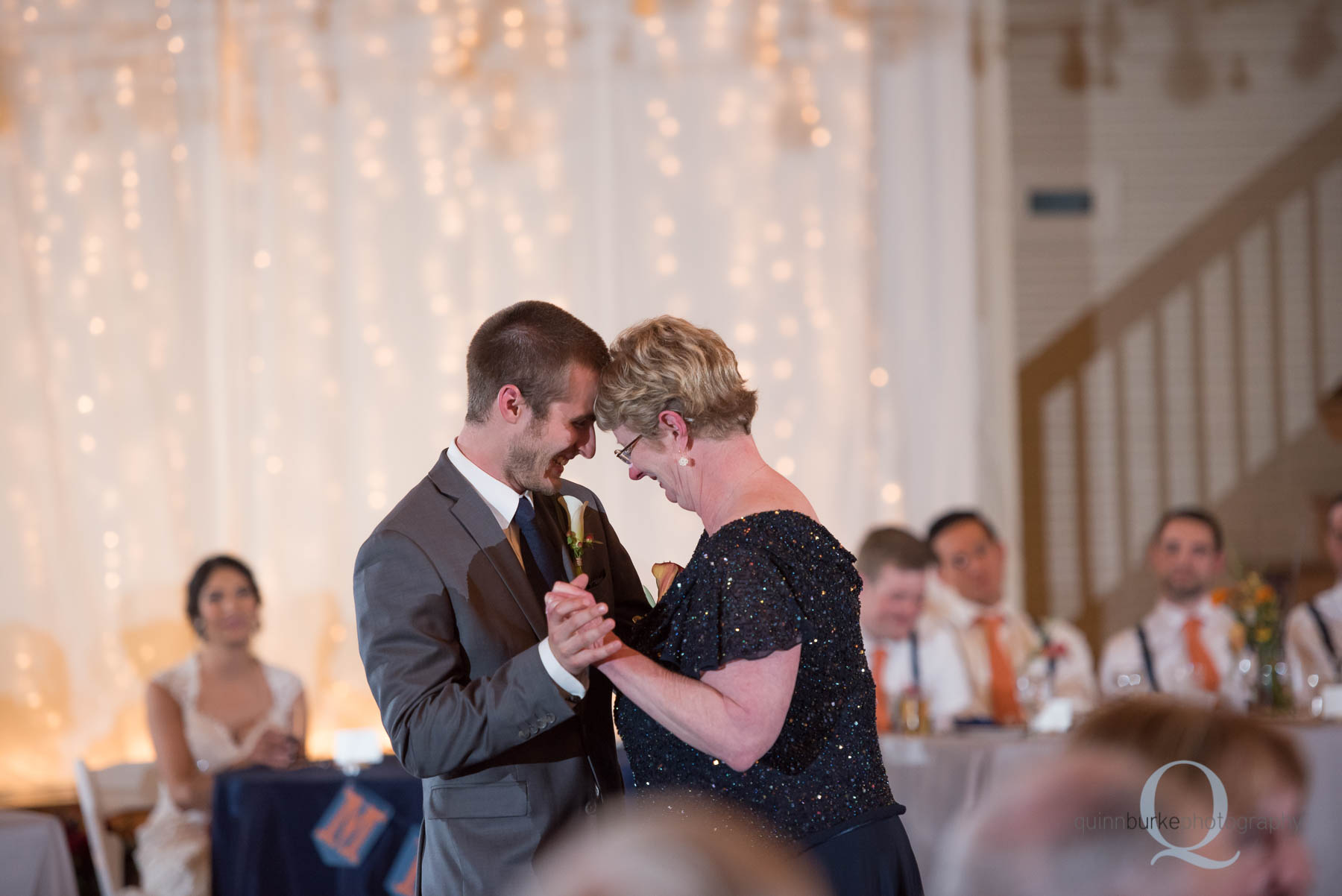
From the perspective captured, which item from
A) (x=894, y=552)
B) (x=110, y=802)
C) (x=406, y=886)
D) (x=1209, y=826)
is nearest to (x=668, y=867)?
(x=1209, y=826)

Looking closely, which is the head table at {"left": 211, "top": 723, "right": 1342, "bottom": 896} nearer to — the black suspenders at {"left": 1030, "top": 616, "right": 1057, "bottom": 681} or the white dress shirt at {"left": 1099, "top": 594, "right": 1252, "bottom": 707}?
the black suspenders at {"left": 1030, "top": 616, "right": 1057, "bottom": 681}

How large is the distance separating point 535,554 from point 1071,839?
1.37 m

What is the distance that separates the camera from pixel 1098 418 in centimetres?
748

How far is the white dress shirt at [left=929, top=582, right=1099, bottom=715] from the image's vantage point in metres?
5.17

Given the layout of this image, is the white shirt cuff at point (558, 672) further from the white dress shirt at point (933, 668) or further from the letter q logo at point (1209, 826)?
the white dress shirt at point (933, 668)

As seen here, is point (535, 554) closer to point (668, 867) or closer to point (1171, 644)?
point (668, 867)

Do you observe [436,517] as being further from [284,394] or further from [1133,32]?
[1133,32]

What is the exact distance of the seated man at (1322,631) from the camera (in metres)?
5.05

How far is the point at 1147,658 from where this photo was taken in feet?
17.4

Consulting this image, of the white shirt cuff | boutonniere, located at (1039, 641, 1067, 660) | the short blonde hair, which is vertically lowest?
boutonniere, located at (1039, 641, 1067, 660)

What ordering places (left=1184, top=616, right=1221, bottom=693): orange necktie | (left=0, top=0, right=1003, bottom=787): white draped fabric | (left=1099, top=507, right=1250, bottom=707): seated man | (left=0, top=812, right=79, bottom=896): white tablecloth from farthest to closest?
1. (left=0, top=0, right=1003, bottom=787): white draped fabric
2. (left=1099, top=507, right=1250, bottom=707): seated man
3. (left=1184, top=616, right=1221, bottom=693): orange necktie
4. (left=0, top=812, right=79, bottom=896): white tablecloth

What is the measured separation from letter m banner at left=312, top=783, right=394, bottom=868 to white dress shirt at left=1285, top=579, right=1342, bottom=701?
3.45 metres

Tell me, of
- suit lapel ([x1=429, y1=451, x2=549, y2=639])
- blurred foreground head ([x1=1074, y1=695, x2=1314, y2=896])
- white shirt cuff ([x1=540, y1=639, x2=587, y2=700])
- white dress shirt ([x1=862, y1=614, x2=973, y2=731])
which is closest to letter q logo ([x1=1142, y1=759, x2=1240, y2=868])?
blurred foreground head ([x1=1074, y1=695, x2=1314, y2=896])

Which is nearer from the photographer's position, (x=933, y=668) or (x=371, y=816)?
(x=371, y=816)
